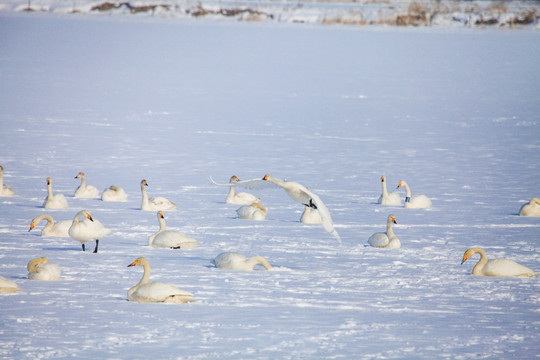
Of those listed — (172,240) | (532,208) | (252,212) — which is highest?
(532,208)

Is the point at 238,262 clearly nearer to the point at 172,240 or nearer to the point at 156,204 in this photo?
the point at 172,240

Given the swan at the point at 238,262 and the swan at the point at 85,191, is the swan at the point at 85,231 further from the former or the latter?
the swan at the point at 85,191

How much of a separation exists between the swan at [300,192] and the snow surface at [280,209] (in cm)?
52

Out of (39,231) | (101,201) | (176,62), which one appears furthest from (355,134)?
(176,62)

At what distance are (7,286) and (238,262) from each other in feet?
6.75

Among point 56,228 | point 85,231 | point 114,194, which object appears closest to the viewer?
point 85,231

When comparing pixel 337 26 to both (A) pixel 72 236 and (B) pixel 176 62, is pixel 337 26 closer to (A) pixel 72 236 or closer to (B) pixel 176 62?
(B) pixel 176 62

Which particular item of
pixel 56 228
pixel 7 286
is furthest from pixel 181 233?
pixel 7 286

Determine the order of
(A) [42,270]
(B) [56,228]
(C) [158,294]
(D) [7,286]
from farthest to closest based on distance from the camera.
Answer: (B) [56,228] → (A) [42,270] → (D) [7,286] → (C) [158,294]

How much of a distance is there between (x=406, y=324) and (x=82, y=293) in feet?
8.54

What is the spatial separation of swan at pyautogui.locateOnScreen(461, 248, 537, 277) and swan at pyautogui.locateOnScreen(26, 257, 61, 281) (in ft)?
11.9

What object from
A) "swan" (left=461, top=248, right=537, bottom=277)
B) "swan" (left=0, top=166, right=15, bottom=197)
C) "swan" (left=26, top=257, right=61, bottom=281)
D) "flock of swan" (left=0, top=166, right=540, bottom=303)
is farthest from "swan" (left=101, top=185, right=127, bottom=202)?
"swan" (left=461, top=248, right=537, bottom=277)

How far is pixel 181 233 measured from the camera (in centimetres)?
946

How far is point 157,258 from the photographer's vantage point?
9.02 m
